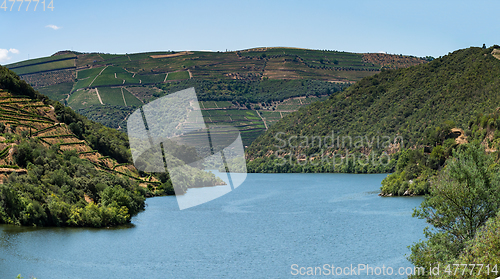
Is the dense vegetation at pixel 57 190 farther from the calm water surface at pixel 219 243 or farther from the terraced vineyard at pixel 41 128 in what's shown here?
the calm water surface at pixel 219 243

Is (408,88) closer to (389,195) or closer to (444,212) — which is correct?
(389,195)

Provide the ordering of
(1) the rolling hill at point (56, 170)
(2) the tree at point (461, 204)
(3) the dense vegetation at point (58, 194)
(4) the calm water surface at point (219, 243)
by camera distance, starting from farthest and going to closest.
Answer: (1) the rolling hill at point (56, 170), (3) the dense vegetation at point (58, 194), (4) the calm water surface at point (219, 243), (2) the tree at point (461, 204)

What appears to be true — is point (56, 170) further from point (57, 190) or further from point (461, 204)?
point (461, 204)

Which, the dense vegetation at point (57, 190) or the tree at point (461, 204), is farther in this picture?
the dense vegetation at point (57, 190)

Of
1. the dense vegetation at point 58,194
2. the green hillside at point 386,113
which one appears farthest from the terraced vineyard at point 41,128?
the green hillside at point 386,113

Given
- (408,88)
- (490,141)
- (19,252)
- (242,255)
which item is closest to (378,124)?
(408,88)

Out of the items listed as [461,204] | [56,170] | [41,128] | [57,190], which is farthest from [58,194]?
[461,204]
